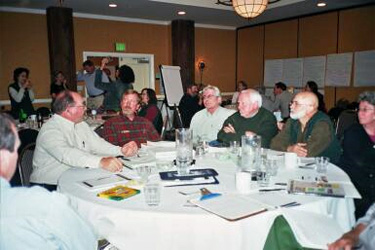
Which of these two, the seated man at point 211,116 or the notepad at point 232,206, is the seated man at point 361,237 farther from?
the seated man at point 211,116

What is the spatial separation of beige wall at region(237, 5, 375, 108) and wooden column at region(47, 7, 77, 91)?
17.7 ft

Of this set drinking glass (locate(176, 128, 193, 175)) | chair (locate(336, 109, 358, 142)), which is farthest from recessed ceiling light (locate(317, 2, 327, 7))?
drinking glass (locate(176, 128, 193, 175))

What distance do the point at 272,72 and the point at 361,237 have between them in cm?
867

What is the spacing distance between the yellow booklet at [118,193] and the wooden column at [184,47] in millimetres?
7582

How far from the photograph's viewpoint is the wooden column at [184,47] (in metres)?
9.15

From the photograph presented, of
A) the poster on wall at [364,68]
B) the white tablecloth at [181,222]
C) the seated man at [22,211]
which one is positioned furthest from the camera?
the poster on wall at [364,68]

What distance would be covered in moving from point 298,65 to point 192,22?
3109mm

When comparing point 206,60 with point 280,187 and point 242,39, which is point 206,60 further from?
point 280,187

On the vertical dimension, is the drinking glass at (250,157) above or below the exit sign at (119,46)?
below

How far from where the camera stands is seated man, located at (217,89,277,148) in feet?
10.9

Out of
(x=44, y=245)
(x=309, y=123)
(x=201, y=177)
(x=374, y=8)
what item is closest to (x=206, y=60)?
(x=374, y=8)

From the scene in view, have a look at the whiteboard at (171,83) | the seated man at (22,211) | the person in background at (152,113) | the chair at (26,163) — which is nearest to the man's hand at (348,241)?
the seated man at (22,211)

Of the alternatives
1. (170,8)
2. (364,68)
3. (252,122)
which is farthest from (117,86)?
(364,68)

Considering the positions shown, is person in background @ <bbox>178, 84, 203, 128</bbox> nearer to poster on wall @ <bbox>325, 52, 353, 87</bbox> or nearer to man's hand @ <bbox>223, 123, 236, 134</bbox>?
man's hand @ <bbox>223, 123, 236, 134</bbox>
